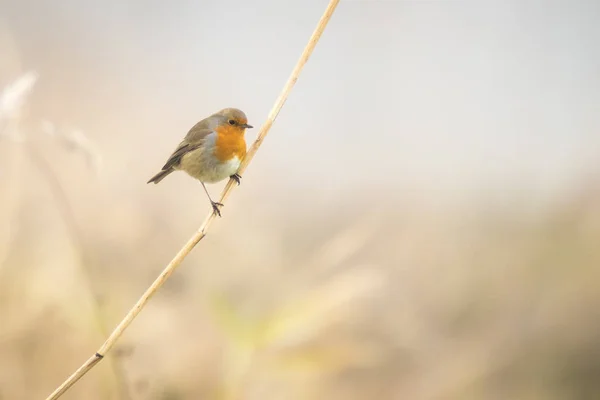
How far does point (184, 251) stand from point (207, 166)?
382 mm

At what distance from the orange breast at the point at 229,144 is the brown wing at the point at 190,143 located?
0.17 ft

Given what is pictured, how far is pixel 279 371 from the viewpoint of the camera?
121 centimetres

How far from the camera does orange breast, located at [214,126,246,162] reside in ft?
3.68

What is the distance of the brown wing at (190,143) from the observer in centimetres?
119

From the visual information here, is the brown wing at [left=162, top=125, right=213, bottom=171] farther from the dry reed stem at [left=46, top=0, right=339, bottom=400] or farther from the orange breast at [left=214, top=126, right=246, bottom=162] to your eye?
the dry reed stem at [left=46, top=0, right=339, bottom=400]

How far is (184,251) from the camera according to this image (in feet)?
2.63

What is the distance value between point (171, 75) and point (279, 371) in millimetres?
861

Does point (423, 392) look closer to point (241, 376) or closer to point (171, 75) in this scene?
point (241, 376)

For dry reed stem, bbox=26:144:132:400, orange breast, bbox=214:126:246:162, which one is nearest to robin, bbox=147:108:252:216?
orange breast, bbox=214:126:246:162

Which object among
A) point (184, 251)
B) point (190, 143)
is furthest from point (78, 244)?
point (184, 251)

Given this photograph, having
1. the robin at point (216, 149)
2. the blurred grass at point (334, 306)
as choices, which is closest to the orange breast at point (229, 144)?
the robin at point (216, 149)

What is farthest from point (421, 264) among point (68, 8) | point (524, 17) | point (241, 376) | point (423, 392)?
point (68, 8)

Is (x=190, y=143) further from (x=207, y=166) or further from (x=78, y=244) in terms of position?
(x=78, y=244)

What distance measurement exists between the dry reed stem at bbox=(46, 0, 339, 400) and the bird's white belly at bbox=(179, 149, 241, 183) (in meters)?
0.08
